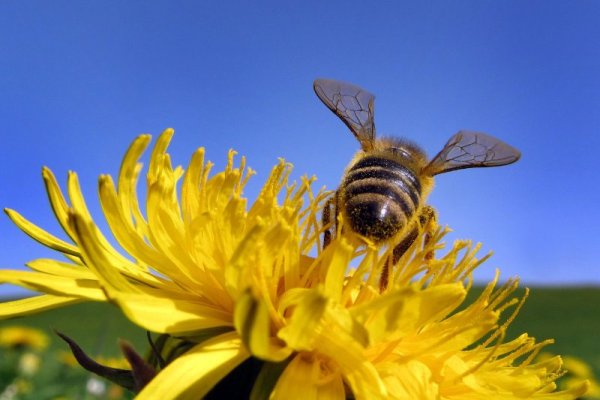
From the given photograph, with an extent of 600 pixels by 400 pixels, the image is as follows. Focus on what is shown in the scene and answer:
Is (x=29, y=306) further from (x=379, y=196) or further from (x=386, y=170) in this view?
(x=386, y=170)

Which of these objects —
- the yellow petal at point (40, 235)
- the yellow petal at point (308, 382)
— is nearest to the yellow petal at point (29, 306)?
the yellow petal at point (40, 235)

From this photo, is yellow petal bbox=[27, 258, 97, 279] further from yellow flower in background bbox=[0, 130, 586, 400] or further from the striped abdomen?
the striped abdomen

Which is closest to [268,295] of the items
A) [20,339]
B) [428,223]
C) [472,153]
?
[428,223]

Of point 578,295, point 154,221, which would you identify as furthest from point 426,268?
point 578,295

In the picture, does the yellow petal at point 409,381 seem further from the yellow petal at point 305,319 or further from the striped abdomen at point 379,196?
the striped abdomen at point 379,196

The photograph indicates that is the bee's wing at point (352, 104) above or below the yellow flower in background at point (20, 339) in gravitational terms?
above

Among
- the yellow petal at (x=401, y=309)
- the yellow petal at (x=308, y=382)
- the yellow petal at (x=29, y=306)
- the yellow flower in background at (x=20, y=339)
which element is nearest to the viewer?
the yellow petal at (x=401, y=309)

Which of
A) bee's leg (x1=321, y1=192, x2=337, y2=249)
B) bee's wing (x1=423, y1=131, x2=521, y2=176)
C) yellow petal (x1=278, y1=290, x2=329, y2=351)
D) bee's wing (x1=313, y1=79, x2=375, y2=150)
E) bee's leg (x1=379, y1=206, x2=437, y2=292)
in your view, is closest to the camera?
yellow petal (x1=278, y1=290, x2=329, y2=351)

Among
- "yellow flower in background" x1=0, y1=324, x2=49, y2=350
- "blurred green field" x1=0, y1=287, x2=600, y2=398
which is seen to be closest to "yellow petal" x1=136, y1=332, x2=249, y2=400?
"yellow flower in background" x1=0, y1=324, x2=49, y2=350
